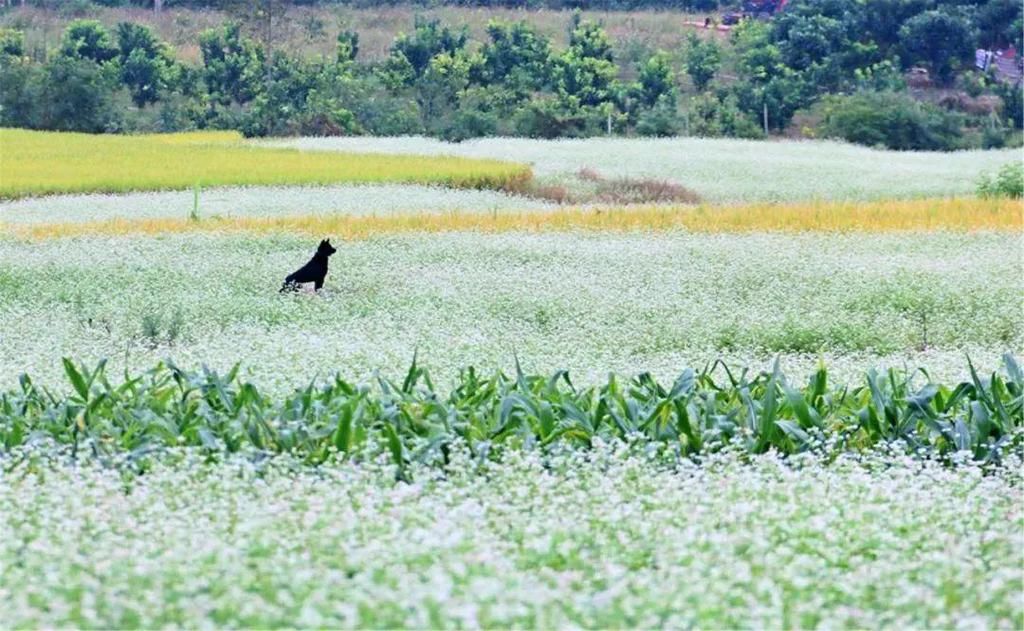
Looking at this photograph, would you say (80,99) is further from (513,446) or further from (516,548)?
(516,548)

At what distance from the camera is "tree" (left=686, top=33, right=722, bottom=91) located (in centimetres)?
2459

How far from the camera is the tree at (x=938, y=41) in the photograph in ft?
78.3

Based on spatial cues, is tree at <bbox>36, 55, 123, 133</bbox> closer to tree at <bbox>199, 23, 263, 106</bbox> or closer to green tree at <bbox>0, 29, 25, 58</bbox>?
green tree at <bbox>0, 29, 25, 58</bbox>

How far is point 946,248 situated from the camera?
13336 mm

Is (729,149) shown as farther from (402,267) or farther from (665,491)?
(665,491)

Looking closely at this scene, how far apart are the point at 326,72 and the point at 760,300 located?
12.0 metres

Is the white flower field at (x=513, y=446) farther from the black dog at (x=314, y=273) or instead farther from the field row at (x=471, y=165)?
the field row at (x=471, y=165)

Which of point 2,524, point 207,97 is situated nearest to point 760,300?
point 2,524

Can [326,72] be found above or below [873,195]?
above

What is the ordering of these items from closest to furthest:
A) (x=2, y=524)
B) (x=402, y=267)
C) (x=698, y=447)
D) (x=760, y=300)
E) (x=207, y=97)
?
(x=2, y=524) < (x=698, y=447) < (x=760, y=300) < (x=402, y=267) < (x=207, y=97)

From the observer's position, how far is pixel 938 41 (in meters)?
25.1

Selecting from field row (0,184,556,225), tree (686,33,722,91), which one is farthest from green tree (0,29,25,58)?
tree (686,33,722,91)

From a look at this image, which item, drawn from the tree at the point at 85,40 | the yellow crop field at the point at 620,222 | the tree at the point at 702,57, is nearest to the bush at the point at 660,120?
the tree at the point at 702,57

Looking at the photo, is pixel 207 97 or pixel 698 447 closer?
pixel 698 447
